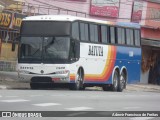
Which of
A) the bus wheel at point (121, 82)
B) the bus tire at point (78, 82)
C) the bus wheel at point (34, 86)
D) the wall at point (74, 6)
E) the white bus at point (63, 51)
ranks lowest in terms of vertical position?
the bus wheel at point (121, 82)

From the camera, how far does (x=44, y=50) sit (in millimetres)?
26672

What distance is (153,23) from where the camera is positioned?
49031 millimetres

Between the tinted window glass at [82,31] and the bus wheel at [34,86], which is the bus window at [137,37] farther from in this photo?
the bus wheel at [34,86]

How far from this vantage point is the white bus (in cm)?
2658

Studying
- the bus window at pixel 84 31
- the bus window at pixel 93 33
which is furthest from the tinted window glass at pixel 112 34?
the bus window at pixel 84 31

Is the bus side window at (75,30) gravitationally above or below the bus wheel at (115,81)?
above

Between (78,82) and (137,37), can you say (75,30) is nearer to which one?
(78,82)

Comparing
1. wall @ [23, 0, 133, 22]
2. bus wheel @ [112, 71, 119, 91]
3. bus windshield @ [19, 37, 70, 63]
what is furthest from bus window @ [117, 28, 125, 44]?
wall @ [23, 0, 133, 22]

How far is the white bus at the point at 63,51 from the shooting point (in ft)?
87.2

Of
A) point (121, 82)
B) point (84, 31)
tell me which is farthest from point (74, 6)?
point (84, 31)

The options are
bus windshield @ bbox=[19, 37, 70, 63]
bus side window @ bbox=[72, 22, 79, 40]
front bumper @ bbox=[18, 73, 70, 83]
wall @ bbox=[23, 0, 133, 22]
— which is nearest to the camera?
front bumper @ bbox=[18, 73, 70, 83]

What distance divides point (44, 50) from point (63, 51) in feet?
2.80

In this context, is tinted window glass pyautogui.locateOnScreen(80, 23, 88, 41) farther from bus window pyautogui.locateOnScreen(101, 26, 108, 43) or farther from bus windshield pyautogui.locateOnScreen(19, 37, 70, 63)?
bus window pyautogui.locateOnScreen(101, 26, 108, 43)

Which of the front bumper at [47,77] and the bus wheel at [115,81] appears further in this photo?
the bus wheel at [115,81]
